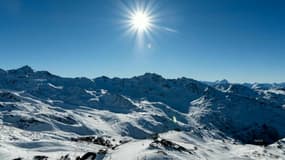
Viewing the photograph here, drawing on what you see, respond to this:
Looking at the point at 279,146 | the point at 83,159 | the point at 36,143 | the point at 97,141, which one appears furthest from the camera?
the point at 279,146

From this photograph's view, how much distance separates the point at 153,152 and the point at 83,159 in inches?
347

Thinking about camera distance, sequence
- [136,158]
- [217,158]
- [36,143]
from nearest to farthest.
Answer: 1. [136,158]
2. [217,158]
3. [36,143]

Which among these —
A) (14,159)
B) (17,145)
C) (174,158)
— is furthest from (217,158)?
(17,145)

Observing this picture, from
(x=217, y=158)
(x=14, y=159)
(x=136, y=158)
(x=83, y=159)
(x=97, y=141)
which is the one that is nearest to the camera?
(x=136, y=158)

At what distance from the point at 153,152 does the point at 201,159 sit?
10.7 m

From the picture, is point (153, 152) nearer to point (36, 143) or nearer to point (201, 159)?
point (201, 159)

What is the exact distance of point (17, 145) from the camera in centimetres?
6319

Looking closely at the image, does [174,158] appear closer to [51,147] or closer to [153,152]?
[153,152]

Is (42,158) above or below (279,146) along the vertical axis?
below

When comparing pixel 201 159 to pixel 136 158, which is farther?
pixel 201 159

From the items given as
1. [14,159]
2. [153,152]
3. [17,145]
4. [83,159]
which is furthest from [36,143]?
[153,152]

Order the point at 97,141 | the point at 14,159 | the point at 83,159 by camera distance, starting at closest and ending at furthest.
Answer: the point at 83,159
the point at 14,159
the point at 97,141

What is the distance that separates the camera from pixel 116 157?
41.0 metres

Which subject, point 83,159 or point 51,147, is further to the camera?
point 51,147
